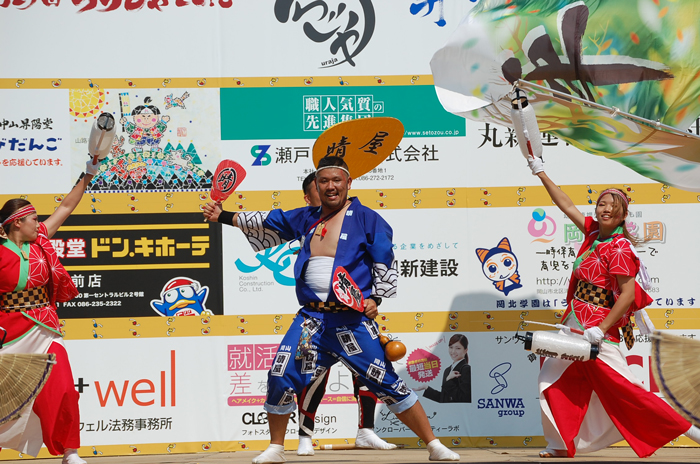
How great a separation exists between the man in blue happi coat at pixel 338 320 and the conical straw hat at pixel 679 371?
1.37 m

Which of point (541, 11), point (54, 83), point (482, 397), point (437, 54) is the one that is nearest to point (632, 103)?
point (541, 11)

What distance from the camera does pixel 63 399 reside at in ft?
14.4

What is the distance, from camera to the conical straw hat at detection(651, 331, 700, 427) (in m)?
3.05

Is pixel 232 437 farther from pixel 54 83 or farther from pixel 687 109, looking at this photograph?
pixel 687 109

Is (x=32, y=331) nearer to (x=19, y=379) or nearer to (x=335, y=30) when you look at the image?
(x=19, y=379)

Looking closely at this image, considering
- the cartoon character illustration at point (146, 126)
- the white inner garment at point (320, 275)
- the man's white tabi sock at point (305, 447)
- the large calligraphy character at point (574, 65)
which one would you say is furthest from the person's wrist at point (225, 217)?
the large calligraphy character at point (574, 65)

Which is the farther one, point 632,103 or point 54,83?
point 54,83

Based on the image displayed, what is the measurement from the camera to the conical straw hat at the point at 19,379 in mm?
3727

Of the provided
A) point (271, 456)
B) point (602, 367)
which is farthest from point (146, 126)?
point (602, 367)

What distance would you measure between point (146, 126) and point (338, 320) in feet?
7.97

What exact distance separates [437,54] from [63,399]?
3388 mm

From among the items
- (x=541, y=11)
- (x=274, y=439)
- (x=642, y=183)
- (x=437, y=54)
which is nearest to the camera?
(x=274, y=439)

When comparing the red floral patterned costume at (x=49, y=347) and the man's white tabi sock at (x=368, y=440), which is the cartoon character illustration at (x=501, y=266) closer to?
the man's white tabi sock at (x=368, y=440)

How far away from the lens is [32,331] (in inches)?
175
